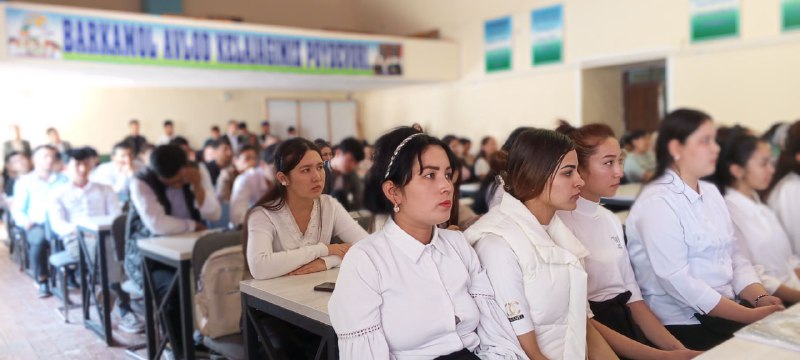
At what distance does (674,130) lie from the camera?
2.52m

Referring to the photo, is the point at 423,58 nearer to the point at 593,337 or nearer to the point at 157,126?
the point at 157,126

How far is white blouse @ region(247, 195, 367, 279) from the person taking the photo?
7.88 feet

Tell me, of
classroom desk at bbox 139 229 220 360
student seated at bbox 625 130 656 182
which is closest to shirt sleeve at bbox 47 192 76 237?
classroom desk at bbox 139 229 220 360

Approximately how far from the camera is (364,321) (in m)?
1.66

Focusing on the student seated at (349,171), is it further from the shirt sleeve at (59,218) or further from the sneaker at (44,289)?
the sneaker at (44,289)

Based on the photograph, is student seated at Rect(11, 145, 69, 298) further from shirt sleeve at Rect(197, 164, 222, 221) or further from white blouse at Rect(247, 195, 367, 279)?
white blouse at Rect(247, 195, 367, 279)

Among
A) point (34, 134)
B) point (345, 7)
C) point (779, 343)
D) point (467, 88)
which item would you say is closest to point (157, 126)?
point (34, 134)

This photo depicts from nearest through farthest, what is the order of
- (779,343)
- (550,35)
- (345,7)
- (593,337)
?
(779,343) → (593,337) → (550,35) → (345,7)

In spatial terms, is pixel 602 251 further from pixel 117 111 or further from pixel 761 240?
pixel 117 111

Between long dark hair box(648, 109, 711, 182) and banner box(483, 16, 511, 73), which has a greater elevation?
banner box(483, 16, 511, 73)

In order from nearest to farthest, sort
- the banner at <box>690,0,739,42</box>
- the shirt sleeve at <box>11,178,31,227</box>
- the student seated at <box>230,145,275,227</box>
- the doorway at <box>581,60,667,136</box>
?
the student seated at <box>230,145,275,227</box> → the shirt sleeve at <box>11,178,31,227</box> → the banner at <box>690,0,739,42</box> → the doorway at <box>581,60,667,136</box>

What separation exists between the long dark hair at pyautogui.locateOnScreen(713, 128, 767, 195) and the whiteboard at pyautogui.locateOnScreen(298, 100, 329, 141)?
11.5m

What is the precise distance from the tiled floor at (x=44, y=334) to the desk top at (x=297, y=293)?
2.08m

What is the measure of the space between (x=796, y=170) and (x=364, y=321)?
2.75 m
